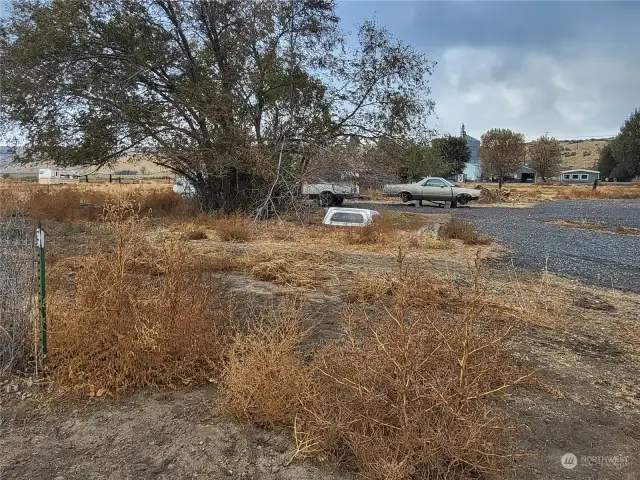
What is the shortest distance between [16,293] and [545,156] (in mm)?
79635

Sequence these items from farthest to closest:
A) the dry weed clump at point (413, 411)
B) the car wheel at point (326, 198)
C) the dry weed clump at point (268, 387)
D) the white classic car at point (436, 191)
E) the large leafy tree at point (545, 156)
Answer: the large leafy tree at point (545, 156)
the white classic car at point (436, 191)
the car wheel at point (326, 198)
the dry weed clump at point (268, 387)
the dry weed clump at point (413, 411)

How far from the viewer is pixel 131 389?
328cm

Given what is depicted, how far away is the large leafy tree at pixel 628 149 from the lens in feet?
192

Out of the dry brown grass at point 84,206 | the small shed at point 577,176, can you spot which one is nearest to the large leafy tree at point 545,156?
the small shed at point 577,176

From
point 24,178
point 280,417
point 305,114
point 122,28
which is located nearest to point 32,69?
point 122,28

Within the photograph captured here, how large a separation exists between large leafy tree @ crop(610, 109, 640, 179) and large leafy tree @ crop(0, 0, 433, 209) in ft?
177

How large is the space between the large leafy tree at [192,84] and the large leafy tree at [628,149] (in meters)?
54.0

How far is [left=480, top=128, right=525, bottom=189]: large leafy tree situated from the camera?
64125mm

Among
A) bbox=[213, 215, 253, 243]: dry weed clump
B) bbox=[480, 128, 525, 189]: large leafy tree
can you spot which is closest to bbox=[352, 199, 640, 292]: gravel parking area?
bbox=[213, 215, 253, 243]: dry weed clump

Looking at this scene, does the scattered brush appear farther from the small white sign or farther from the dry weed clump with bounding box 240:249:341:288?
the small white sign

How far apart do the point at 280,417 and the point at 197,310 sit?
114 cm

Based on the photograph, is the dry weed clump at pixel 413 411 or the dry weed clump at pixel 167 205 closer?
the dry weed clump at pixel 413 411

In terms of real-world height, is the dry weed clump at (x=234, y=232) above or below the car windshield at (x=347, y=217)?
below

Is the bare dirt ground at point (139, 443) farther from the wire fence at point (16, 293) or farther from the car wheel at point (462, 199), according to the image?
the car wheel at point (462, 199)
